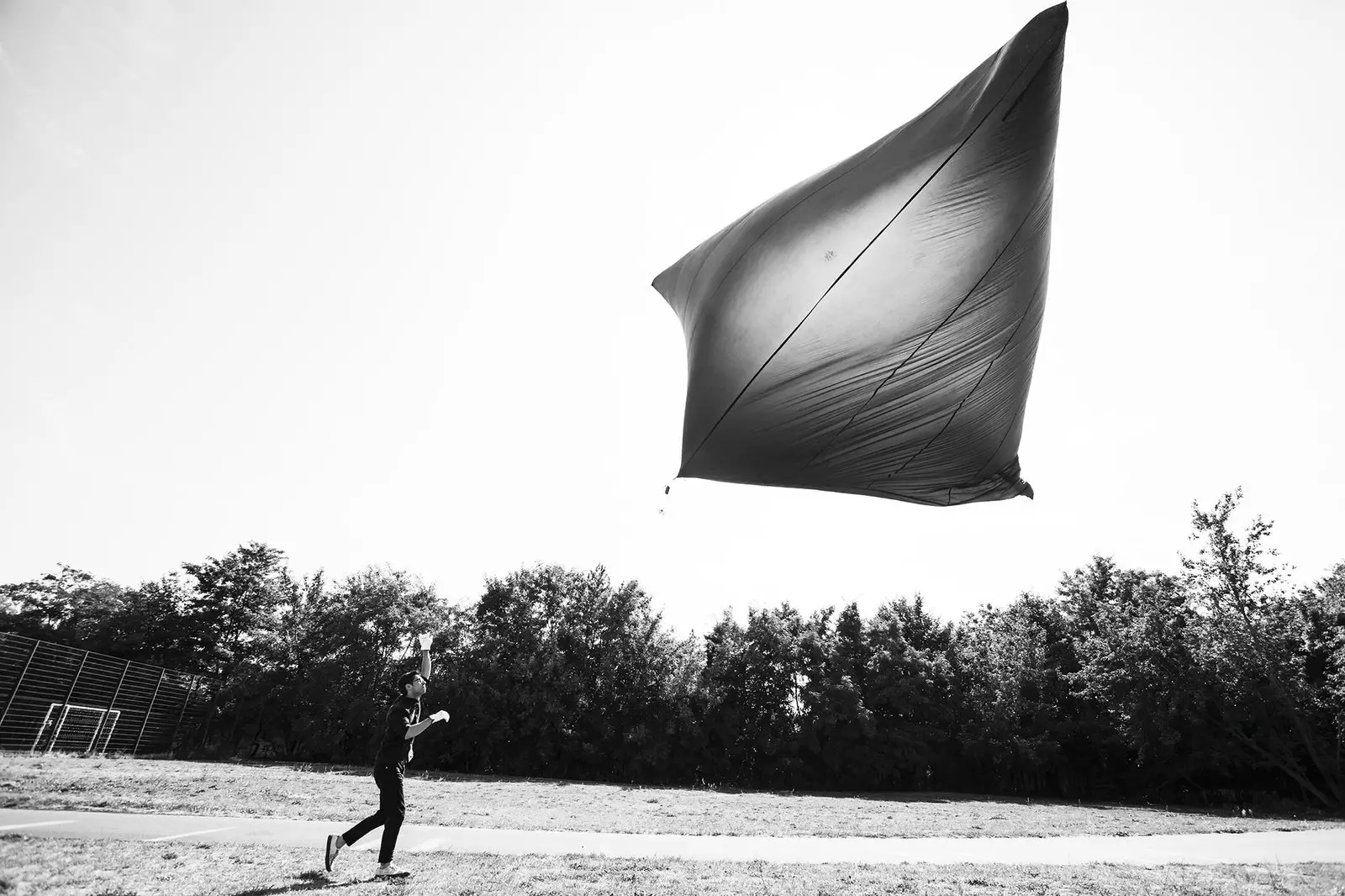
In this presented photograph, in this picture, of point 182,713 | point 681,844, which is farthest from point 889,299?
point 182,713

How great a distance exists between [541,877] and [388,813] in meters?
1.34

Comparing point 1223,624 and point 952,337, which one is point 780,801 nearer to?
point 952,337

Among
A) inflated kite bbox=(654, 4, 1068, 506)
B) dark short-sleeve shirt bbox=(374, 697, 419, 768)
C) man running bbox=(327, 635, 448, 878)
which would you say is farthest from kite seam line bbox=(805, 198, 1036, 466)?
dark short-sleeve shirt bbox=(374, 697, 419, 768)

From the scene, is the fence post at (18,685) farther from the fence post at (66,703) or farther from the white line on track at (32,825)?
the white line on track at (32,825)

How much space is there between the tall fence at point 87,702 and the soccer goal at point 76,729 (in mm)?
27

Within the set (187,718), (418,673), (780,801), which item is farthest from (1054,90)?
(187,718)

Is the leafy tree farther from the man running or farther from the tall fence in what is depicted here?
the tall fence

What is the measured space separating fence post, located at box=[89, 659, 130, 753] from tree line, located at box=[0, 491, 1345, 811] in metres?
4.19

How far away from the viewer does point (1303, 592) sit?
72.6 ft

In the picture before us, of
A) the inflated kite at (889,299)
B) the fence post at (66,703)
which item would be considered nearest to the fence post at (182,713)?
the fence post at (66,703)

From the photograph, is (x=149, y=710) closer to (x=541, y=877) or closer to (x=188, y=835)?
(x=188, y=835)

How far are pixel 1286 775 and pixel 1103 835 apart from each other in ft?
59.6

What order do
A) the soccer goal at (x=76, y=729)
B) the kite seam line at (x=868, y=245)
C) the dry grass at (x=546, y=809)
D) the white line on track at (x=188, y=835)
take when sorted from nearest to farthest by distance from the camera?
the kite seam line at (x=868, y=245), the white line on track at (x=188, y=835), the dry grass at (x=546, y=809), the soccer goal at (x=76, y=729)

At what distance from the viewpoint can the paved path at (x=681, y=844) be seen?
18.0 feet
